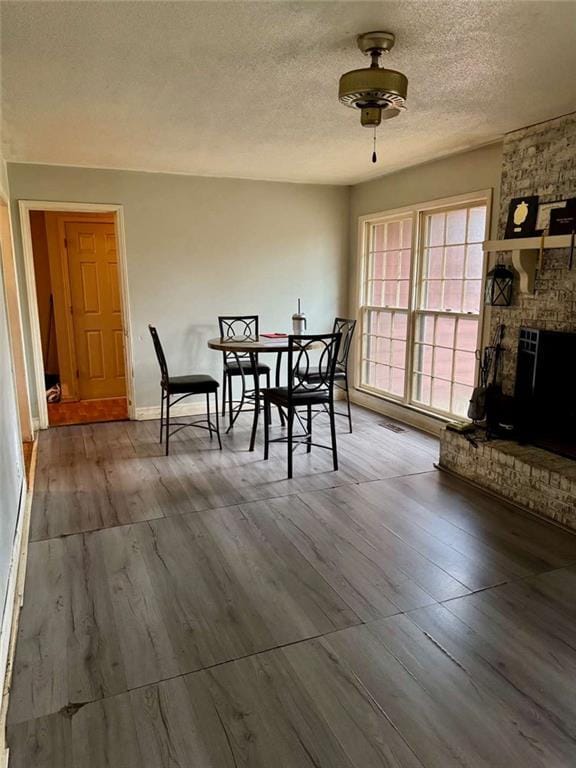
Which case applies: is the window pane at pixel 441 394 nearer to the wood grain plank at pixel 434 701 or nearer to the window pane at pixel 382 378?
the window pane at pixel 382 378

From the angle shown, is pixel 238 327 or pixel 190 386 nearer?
pixel 190 386

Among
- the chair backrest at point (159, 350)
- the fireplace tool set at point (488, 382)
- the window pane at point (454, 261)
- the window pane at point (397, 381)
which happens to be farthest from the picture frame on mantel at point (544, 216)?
the chair backrest at point (159, 350)

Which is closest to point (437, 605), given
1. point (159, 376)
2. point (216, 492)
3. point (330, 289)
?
point (216, 492)

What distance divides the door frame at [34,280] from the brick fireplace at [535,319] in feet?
10.2

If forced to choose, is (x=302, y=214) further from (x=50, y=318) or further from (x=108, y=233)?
(x=50, y=318)

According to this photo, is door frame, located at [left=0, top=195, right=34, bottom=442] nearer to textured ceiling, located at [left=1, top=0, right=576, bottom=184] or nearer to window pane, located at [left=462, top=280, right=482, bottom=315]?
textured ceiling, located at [left=1, top=0, right=576, bottom=184]

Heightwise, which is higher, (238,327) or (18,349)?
(238,327)

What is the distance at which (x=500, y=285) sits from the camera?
12.3 feet

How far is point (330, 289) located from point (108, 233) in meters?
2.62

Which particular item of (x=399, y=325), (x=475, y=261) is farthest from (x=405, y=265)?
(x=475, y=261)

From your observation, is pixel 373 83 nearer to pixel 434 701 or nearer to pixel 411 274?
pixel 434 701

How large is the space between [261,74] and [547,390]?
2.53 meters

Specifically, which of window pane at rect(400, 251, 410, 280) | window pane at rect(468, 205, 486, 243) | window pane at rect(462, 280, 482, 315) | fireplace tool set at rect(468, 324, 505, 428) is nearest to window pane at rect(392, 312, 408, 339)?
window pane at rect(400, 251, 410, 280)

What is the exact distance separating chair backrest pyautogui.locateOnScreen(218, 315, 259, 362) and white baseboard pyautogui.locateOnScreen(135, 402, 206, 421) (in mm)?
640
